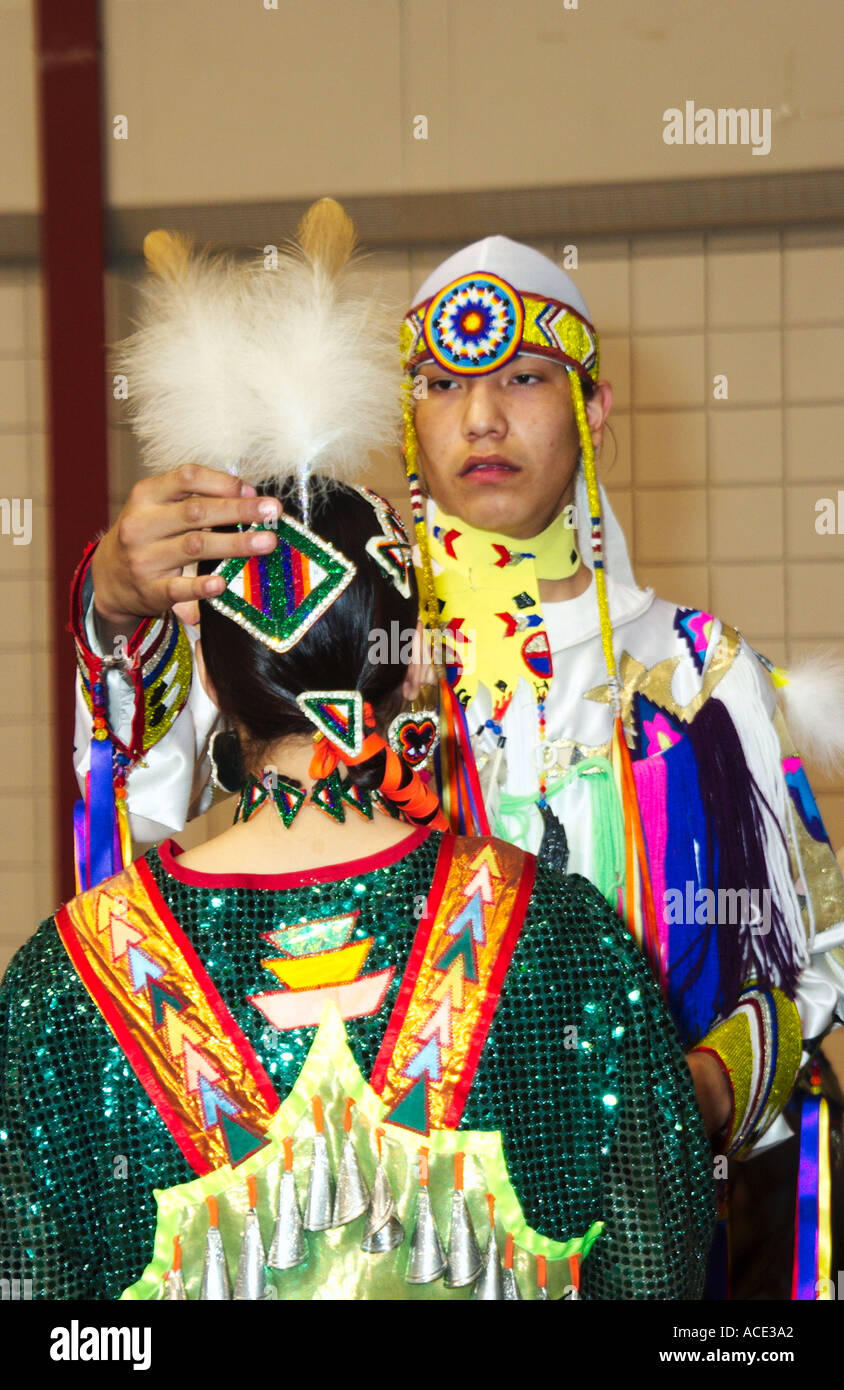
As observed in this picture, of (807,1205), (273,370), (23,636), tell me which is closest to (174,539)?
(273,370)

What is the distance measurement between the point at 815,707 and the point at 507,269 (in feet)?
2.66

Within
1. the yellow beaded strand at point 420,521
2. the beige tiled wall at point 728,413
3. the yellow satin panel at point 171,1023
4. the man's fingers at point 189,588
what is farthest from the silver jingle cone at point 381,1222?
the beige tiled wall at point 728,413

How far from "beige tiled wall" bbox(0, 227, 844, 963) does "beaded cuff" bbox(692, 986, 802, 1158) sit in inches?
98.9

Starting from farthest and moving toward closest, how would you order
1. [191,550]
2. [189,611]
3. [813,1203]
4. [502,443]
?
[502,443] → [813,1203] → [189,611] → [191,550]

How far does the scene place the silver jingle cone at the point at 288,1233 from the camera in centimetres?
106

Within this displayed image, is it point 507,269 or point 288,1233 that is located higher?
point 507,269

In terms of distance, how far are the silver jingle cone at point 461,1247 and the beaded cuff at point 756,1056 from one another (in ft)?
1.54

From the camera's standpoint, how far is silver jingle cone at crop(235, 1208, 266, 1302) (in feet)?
3.50

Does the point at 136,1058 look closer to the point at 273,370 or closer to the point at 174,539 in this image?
the point at 174,539

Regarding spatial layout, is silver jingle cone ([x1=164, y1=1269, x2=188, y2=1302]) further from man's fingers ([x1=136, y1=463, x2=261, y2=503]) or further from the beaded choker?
man's fingers ([x1=136, y1=463, x2=261, y2=503])

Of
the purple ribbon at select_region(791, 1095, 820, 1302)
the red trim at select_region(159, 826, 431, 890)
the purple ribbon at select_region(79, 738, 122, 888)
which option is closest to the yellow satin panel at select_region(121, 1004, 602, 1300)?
the red trim at select_region(159, 826, 431, 890)

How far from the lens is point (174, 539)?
122 cm

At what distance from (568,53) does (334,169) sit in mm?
764
